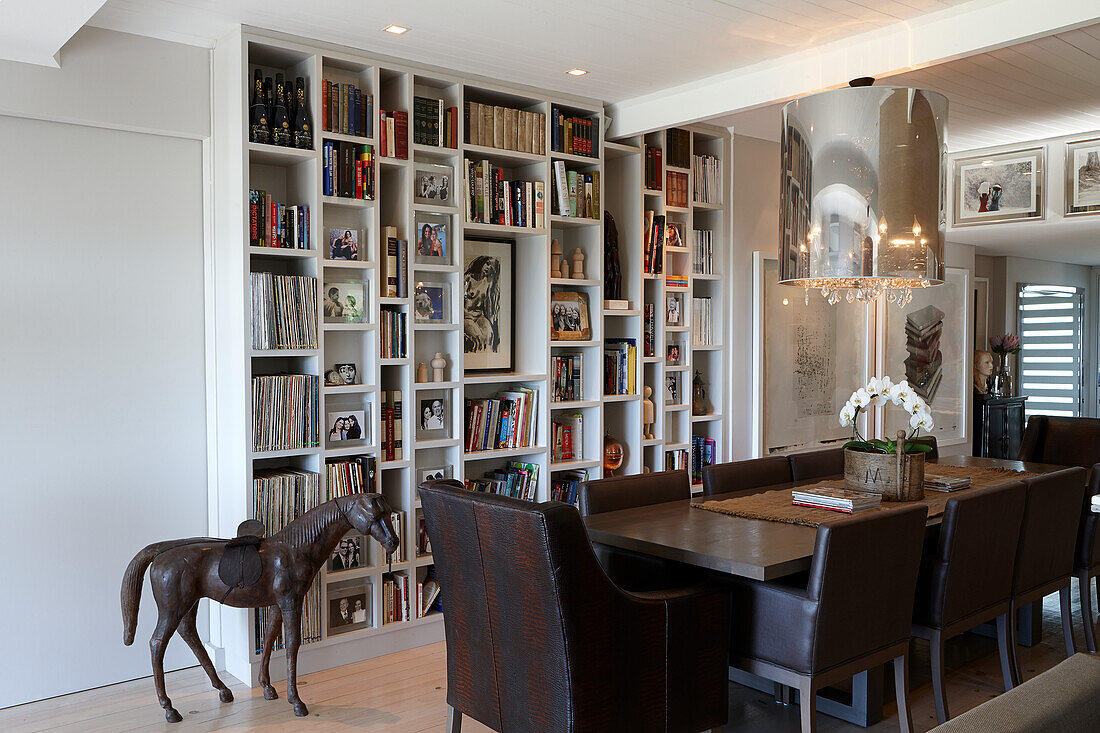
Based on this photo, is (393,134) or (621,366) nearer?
(393,134)

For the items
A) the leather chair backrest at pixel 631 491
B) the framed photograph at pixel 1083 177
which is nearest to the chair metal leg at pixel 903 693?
the leather chair backrest at pixel 631 491

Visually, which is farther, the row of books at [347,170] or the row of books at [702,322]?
the row of books at [702,322]

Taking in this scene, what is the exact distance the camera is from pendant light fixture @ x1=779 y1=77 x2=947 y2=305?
310 centimetres

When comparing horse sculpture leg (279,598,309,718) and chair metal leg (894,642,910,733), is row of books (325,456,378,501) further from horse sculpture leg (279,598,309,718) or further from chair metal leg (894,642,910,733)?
chair metal leg (894,642,910,733)

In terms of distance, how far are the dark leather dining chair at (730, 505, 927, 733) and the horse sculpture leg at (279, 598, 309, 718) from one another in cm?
159

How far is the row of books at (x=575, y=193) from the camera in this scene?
4516mm

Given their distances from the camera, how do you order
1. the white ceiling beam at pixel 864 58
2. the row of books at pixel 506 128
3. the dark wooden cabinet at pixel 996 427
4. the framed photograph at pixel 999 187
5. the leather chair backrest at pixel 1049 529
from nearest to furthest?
1. the white ceiling beam at pixel 864 58
2. the leather chair backrest at pixel 1049 529
3. the row of books at pixel 506 128
4. the framed photograph at pixel 999 187
5. the dark wooden cabinet at pixel 996 427

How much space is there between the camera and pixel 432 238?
411 centimetres

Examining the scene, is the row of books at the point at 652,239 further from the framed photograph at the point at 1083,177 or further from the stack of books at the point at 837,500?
the framed photograph at the point at 1083,177

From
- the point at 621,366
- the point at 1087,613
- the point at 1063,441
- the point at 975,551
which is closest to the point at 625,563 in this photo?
the point at 975,551

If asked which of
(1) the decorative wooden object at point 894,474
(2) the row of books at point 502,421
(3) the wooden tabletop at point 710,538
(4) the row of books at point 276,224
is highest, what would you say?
(4) the row of books at point 276,224

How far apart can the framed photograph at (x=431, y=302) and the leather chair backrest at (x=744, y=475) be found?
1.41 m

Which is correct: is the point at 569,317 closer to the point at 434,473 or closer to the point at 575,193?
the point at 575,193

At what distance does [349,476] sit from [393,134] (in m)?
1.50
